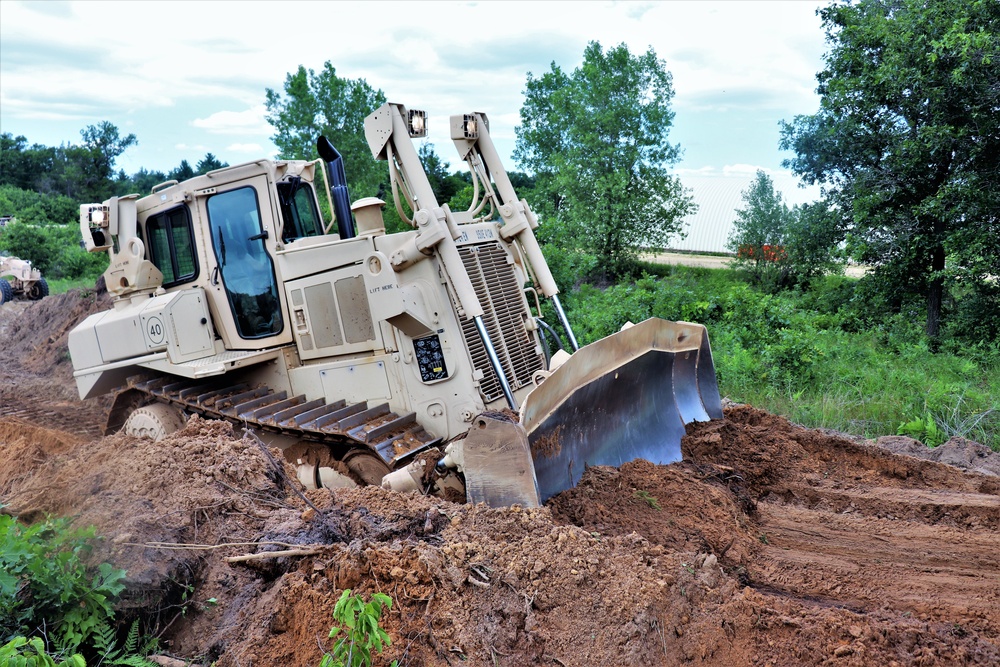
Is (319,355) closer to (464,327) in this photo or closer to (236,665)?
(464,327)

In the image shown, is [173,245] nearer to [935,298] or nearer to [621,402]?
Answer: [621,402]

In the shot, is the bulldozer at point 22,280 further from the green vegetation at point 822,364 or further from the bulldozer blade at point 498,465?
the bulldozer blade at point 498,465

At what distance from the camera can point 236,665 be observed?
3.18 m

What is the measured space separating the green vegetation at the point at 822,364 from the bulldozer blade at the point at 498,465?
4868 mm

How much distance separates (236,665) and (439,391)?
293 cm

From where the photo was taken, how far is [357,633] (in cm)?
287

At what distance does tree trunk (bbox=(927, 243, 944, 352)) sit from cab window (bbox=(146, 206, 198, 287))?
37.4 feet

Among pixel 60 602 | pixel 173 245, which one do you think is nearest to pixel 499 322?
pixel 173 245

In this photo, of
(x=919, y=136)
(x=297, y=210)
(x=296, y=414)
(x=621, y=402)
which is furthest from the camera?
(x=919, y=136)

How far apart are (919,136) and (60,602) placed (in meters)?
12.4

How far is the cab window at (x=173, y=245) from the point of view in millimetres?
6934

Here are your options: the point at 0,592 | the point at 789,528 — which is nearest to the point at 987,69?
the point at 789,528

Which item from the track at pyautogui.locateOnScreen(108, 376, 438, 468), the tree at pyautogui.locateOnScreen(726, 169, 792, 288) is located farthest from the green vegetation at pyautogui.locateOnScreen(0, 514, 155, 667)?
the tree at pyautogui.locateOnScreen(726, 169, 792, 288)

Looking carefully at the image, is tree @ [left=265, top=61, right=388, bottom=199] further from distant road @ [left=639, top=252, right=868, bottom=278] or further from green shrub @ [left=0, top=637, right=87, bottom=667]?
green shrub @ [left=0, top=637, right=87, bottom=667]
